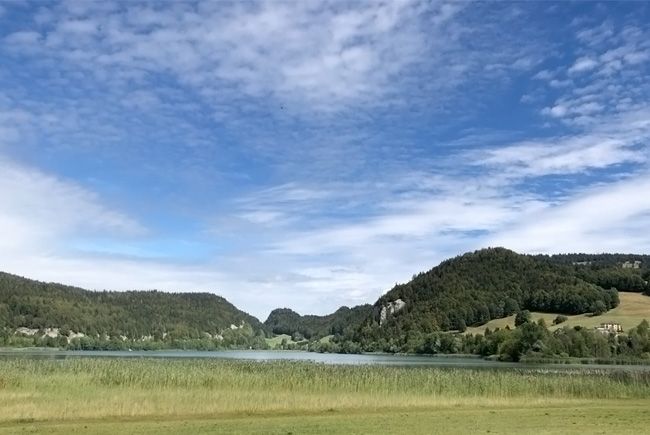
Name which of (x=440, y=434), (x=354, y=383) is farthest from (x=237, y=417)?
(x=354, y=383)

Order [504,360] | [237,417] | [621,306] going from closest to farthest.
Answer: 1. [237,417]
2. [504,360]
3. [621,306]

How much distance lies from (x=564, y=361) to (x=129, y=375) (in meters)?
86.2

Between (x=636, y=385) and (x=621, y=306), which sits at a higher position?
(x=621, y=306)

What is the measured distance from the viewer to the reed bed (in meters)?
28.7

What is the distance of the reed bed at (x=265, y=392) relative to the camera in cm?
2866

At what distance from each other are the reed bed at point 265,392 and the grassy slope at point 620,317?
4531 inches

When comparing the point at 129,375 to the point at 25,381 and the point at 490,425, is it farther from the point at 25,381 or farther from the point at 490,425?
the point at 490,425

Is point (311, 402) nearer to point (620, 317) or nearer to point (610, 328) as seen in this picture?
point (610, 328)

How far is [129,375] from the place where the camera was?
4422cm

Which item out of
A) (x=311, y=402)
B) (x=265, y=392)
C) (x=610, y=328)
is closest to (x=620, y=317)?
(x=610, y=328)

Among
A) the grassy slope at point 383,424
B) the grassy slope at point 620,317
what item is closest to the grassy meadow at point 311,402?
the grassy slope at point 383,424

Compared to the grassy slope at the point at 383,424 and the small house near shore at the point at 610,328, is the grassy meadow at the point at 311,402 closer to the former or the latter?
the grassy slope at the point at 383,424

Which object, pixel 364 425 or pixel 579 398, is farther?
pixel 579 398

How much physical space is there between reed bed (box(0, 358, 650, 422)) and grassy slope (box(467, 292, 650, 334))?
115082 millimetres
